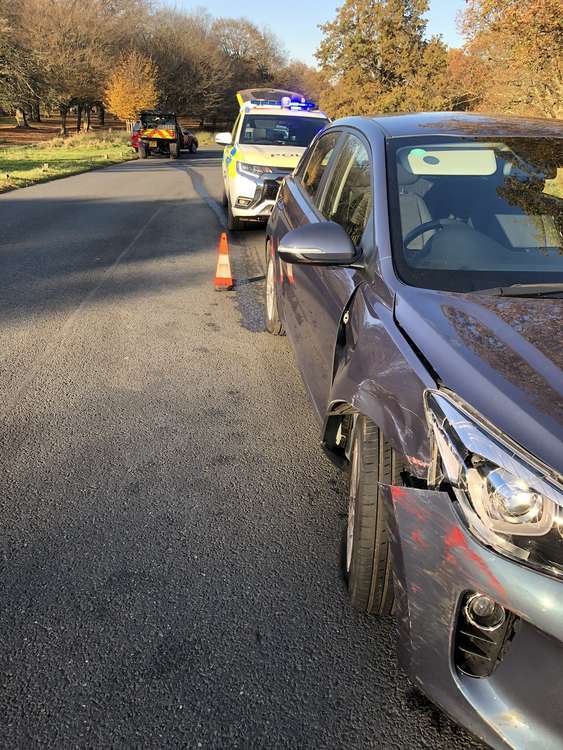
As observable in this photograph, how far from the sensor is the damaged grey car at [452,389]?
4.57 feet

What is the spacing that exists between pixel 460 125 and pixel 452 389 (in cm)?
210

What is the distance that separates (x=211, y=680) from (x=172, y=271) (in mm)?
5988

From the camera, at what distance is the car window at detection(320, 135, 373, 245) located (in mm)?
2807

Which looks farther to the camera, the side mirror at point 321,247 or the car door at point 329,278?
the car door at point 329,278

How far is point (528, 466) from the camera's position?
1.40 metres

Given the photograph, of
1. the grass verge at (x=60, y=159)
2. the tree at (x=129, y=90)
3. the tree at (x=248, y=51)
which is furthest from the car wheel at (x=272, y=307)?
the tree at (x=248, y=51)

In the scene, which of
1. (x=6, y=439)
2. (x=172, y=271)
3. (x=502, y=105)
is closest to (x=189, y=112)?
(x=502, y=105)

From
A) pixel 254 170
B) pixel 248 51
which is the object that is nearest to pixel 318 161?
pixel 254 170

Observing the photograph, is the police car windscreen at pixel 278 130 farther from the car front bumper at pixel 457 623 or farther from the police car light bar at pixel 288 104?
the car front bumper at pixel 457 623

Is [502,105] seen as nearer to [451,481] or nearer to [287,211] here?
[287,211]

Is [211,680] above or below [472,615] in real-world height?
below

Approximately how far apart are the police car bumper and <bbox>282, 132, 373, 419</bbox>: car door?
511cm

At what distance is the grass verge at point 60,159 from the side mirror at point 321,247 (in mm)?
14322

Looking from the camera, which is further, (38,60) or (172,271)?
(38,60)
